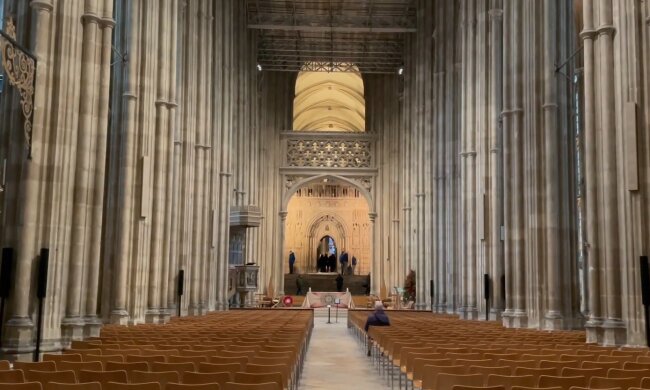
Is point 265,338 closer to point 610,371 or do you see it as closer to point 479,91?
point 610,371

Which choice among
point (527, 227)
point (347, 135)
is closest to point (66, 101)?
point (527, 227)

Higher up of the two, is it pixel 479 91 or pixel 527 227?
pixel 479 91

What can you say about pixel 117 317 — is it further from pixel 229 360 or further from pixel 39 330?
pixel 229 360

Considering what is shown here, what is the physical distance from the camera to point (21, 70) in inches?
452

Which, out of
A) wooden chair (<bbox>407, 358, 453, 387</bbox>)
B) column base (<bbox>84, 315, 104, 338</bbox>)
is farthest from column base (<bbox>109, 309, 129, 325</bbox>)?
wooden chair (<bbox>407, 358, 453, 387</bbox>)

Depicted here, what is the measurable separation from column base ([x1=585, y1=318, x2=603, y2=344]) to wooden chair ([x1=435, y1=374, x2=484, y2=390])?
8.07 metres

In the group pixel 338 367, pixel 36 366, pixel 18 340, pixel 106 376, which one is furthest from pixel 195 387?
pixel 338 367

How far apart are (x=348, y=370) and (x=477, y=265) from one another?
13017 mm

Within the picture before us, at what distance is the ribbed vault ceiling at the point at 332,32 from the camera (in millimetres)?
38938

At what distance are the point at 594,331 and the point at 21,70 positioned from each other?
12184 mm

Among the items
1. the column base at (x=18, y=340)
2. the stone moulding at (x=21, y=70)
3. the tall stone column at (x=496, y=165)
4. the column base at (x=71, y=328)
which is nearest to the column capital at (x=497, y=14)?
the tall stone column at (x=496, y=165)

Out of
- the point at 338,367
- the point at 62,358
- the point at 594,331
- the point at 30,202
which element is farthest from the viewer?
the point at 338,367

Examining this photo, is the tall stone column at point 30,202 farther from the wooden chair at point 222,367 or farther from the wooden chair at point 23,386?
the wooden chair at point 23,386

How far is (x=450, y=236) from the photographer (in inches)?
1240
